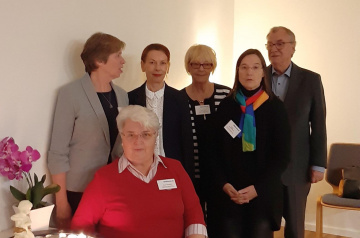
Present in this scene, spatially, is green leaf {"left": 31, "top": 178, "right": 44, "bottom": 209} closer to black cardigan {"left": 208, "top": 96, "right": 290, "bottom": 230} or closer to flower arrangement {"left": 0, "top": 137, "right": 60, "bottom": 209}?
flower arrangement {"left": 0, "top": 137, "right": 60, "bottom": 209}

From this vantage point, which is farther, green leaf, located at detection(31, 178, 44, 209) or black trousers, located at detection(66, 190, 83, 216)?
black trousers, located at detection(66, 190, 83, 216)

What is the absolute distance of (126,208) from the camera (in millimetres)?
1984

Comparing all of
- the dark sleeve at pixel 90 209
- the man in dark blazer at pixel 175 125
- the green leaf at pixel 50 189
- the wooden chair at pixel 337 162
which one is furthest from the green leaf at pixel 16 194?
the wooden chair at pixel 337 162

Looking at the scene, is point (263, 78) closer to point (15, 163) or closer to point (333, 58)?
point (15, 163)

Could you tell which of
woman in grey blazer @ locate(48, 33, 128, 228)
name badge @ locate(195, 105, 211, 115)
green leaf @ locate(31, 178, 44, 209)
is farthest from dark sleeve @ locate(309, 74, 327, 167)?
green leaf @ locate(31, 178, 44, 209)

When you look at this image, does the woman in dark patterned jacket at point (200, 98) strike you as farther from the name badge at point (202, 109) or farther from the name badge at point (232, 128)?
the name badge at point (232, 128)

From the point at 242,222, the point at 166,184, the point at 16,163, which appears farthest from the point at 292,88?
the point at 16,163

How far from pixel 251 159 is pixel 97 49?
107 cm

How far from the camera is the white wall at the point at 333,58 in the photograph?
13.2ft

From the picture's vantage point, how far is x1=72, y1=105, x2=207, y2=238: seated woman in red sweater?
1.98 meters

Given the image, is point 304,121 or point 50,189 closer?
point 50,189

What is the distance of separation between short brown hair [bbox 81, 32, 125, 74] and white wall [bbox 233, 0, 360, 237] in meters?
2.60

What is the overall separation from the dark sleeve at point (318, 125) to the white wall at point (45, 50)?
1.30 m

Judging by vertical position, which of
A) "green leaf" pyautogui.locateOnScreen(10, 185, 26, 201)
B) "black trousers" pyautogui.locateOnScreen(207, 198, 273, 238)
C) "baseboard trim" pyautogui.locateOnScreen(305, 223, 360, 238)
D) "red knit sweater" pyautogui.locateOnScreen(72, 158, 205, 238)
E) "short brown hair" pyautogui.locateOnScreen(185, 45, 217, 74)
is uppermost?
"short brown hair" pyautogui.locateOnScreen(185, 45, 217, 74)
